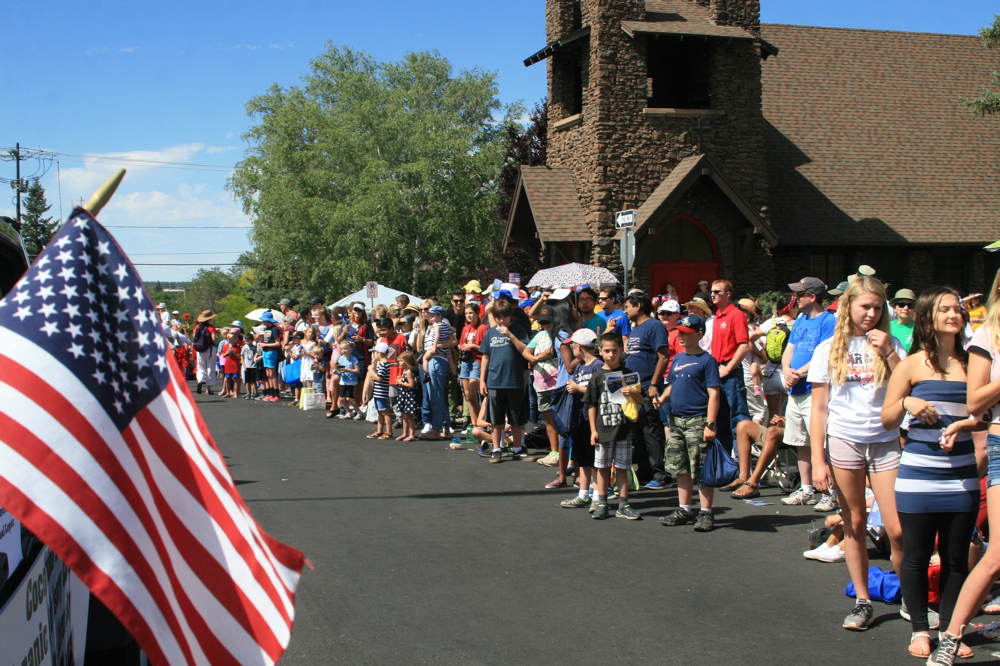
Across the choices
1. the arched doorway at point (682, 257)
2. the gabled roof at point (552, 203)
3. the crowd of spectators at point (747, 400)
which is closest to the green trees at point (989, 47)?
the arched doorway at point (682, 257)

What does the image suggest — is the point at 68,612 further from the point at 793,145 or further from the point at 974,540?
the point at 793,145

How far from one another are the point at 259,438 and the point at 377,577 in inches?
311

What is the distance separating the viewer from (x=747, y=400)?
989 centimetres

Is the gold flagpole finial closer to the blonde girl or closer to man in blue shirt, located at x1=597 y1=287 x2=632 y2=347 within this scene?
man in blue shirt, located at x1=597 y1=287 x2=632 y2=347

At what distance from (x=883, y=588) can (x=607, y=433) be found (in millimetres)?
2807

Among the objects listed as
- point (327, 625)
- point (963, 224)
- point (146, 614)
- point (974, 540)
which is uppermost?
point (963, 224)

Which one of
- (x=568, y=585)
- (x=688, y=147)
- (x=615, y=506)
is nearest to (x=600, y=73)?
(x=688, y=147)

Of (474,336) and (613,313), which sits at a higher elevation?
(613,313)

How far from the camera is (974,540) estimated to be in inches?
214

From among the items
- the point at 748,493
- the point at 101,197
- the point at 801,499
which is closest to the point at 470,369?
the point at 748,493

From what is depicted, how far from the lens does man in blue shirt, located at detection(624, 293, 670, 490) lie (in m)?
9.23

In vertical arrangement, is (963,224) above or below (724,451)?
above

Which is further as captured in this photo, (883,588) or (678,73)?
(678,73)

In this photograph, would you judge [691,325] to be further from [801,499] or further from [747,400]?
[747,400]
